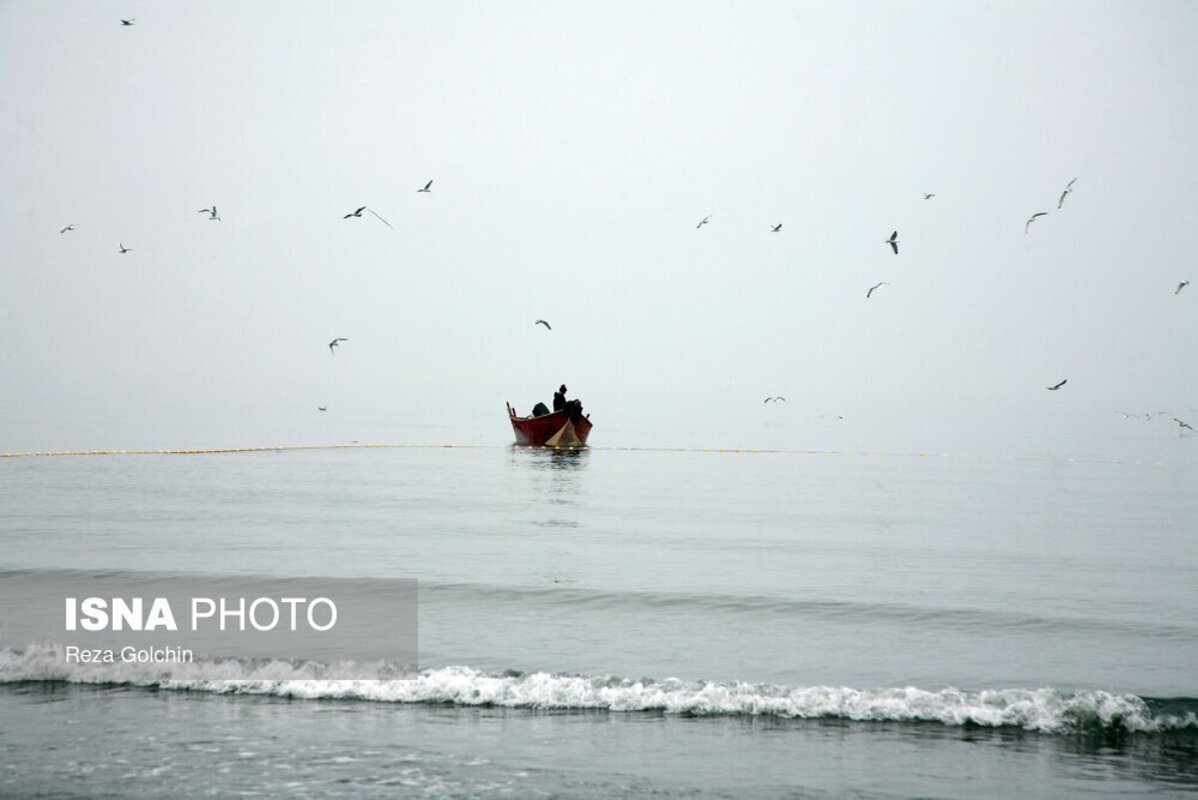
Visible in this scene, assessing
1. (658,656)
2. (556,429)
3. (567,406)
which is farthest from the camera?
(556,429)

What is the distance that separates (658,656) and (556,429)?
4526cm

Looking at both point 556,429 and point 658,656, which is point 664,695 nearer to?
point 658,656

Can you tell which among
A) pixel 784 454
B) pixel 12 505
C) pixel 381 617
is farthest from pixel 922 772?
pixel 784 454

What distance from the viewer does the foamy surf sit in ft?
45.3

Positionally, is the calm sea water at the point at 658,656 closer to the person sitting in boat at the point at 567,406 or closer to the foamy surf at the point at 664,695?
the foamy surf at the point at 664,695

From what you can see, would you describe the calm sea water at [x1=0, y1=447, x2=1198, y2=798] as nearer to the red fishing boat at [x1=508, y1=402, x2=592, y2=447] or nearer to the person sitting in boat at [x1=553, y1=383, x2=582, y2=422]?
the person sitting in boat at [x1=553, y1=383, x2=582, y2=422]

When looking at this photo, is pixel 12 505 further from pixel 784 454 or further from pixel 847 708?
pixel 784 454

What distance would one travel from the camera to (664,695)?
46.9ft

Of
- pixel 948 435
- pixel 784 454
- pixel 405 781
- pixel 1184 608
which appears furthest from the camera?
pixel 948 435

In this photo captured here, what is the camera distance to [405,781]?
11133 millimetres

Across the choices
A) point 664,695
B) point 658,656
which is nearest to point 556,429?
point 658,656

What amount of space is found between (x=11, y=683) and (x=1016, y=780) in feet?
37.8

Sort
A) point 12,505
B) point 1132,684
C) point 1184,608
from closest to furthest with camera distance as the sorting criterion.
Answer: point 1132,684
point 1184,608
point 12,505

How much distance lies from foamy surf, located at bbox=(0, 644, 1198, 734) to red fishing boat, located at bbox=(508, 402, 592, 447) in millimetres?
45907
